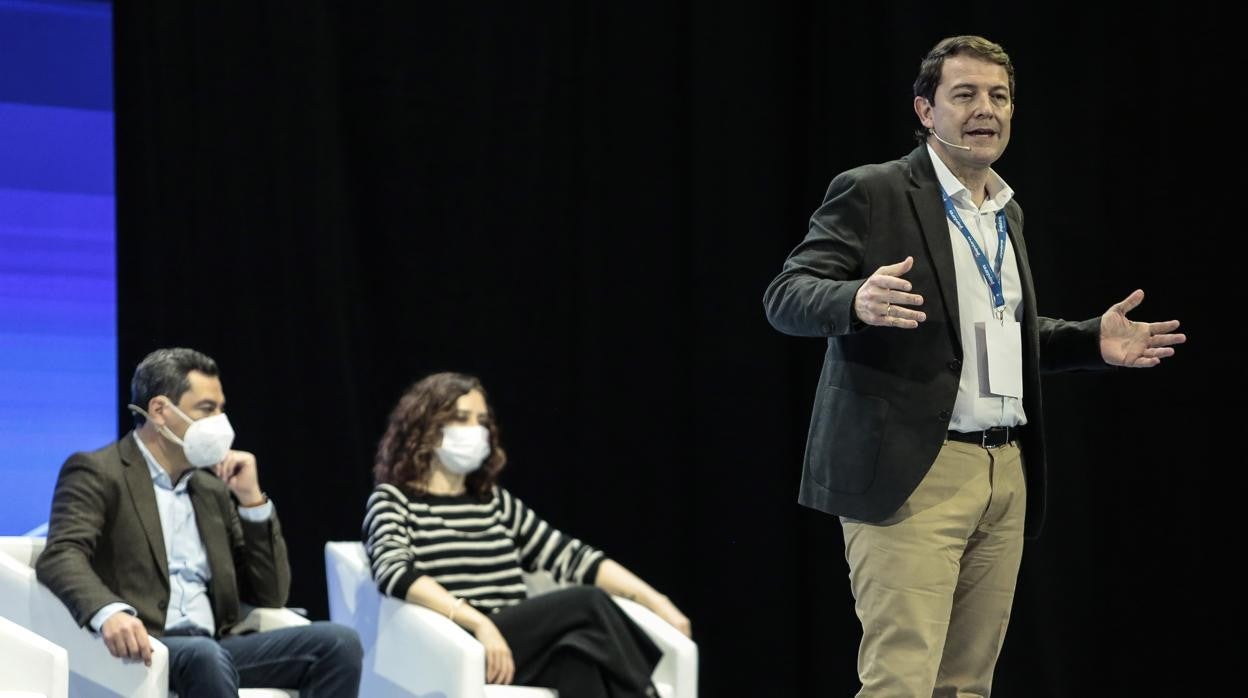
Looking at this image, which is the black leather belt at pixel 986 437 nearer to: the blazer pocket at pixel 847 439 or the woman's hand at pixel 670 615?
the blazer pocket at pixel 847 439

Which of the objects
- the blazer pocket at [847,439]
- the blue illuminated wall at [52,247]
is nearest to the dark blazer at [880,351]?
the blazer pocket at [847,439]

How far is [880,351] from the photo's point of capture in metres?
2.57

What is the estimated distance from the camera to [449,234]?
15.9 ft

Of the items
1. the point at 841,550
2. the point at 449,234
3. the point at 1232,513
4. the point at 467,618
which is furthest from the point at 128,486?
the point at 1232,513

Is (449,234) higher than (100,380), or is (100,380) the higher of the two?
(449,234)

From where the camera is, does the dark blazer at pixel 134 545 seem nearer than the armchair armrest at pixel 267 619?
Yes

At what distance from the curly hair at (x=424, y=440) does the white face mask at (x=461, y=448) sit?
2 cm

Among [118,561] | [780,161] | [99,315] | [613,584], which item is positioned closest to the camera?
[118,561]

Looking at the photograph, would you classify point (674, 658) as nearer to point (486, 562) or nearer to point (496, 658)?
point (496, 658)

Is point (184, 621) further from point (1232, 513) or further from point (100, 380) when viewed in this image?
point (1232, 513)

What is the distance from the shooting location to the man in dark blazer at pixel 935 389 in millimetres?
2535

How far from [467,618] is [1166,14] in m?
2.72

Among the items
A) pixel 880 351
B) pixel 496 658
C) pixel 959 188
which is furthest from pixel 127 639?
pixel 959 188

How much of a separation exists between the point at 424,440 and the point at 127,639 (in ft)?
3.64
